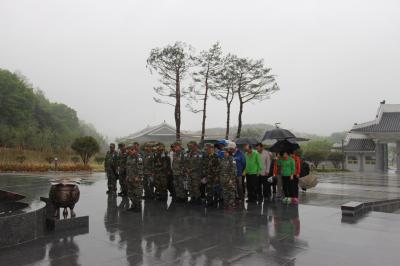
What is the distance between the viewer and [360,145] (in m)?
34.7

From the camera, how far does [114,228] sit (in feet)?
18.6

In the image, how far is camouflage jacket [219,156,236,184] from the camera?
743 centimetres

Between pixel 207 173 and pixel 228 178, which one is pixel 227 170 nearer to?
pixel 228 178

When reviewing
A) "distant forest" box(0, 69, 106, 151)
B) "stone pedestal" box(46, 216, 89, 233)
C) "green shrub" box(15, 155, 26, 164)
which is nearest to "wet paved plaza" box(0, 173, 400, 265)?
"stone pedestal" box(46, 216, 89, 233)

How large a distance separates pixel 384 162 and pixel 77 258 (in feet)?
111

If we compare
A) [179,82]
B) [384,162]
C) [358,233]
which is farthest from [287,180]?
[384,162]

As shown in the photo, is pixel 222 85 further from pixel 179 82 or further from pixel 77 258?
pixel 77 258

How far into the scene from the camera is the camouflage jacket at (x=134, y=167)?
708 cm

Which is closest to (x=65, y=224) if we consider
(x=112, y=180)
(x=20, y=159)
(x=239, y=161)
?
(x=239, y=161)

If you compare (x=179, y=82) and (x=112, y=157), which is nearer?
(x=112, y=157)

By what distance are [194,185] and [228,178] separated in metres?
1.08

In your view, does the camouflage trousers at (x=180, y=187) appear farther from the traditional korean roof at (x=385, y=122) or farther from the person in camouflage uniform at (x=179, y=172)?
the traditional korean roof at (x=385, y=122)

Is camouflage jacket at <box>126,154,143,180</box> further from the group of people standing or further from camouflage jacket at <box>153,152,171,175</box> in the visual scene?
camouflage jacket at <box>153,152,171,175</box>

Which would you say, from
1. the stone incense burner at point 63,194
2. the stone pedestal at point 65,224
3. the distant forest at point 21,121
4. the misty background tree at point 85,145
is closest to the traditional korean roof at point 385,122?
the misty background tree at point 85,145
